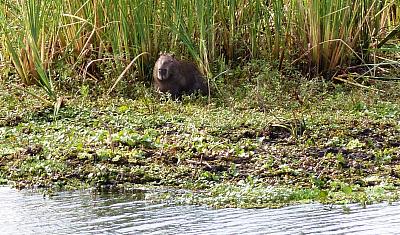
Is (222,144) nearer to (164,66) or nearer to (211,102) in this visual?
(211,102)

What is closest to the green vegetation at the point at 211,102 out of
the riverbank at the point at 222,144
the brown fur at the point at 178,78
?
the riverbank at the point at 222,144

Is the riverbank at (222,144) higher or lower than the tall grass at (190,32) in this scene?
lower

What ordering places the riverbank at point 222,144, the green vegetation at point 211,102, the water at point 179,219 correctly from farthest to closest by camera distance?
the green vegetation at point 211,102 < the riverbank at point 222,144 < the water at point 179,219

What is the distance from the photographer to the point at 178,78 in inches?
378

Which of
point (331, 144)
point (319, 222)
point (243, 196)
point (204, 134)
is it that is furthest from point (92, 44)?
point (319, 222)

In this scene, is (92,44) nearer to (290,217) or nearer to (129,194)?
(129,194)

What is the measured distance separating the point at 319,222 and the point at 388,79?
4.94 meters

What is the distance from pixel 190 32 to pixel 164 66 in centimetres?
52

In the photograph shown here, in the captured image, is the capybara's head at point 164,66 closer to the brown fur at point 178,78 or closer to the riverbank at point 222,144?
the brown fur at point 178,78

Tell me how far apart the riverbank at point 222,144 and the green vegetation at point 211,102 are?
15mm

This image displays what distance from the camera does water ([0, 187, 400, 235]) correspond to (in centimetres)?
485

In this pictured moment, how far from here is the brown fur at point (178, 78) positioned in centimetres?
938

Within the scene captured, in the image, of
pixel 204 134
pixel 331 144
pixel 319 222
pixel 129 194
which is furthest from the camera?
pixel 204 134

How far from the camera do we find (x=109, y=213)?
17.8ft
